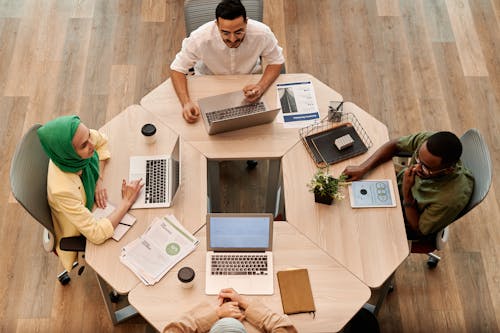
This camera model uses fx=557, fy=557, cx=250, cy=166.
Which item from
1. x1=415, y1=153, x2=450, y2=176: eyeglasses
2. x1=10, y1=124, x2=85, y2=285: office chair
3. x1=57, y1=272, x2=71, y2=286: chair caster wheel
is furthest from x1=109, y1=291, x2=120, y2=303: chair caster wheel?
x1=415, y1=153, x2=450, y2=176: eyeglasses

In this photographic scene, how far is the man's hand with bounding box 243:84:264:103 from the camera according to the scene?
3.10 meters

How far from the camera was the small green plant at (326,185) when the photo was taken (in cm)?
274

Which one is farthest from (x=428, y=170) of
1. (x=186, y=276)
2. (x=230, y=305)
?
(x=186, y=276)

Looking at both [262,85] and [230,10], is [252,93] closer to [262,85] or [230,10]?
[262,85]

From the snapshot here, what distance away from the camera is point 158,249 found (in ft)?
8.78

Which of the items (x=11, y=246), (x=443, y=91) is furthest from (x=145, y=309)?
(x=443, y=91)

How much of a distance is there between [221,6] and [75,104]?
1759 mm

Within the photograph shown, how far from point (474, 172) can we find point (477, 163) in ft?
0.16

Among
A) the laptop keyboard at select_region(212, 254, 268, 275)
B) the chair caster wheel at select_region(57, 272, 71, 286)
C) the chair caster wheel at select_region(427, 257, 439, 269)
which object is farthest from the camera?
the chair caster wheel at select_region(427, 257, 439, 269)

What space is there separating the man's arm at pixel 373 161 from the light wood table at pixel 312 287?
0.46 metres

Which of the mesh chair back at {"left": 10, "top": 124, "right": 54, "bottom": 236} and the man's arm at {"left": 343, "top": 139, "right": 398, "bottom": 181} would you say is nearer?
the mesh chair back at {"left": 10, "top": 124, "right": 54, "bottom": 236}

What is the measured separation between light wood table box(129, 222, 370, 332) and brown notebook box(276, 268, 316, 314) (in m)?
0.03

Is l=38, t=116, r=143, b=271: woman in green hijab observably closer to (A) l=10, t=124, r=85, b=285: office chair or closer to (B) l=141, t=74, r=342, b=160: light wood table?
(A) l=10, t=124, r=85, b=285: office chair

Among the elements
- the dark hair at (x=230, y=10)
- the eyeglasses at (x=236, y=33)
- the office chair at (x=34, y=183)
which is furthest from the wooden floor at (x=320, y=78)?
the dark hair at (x=230, y=10)
